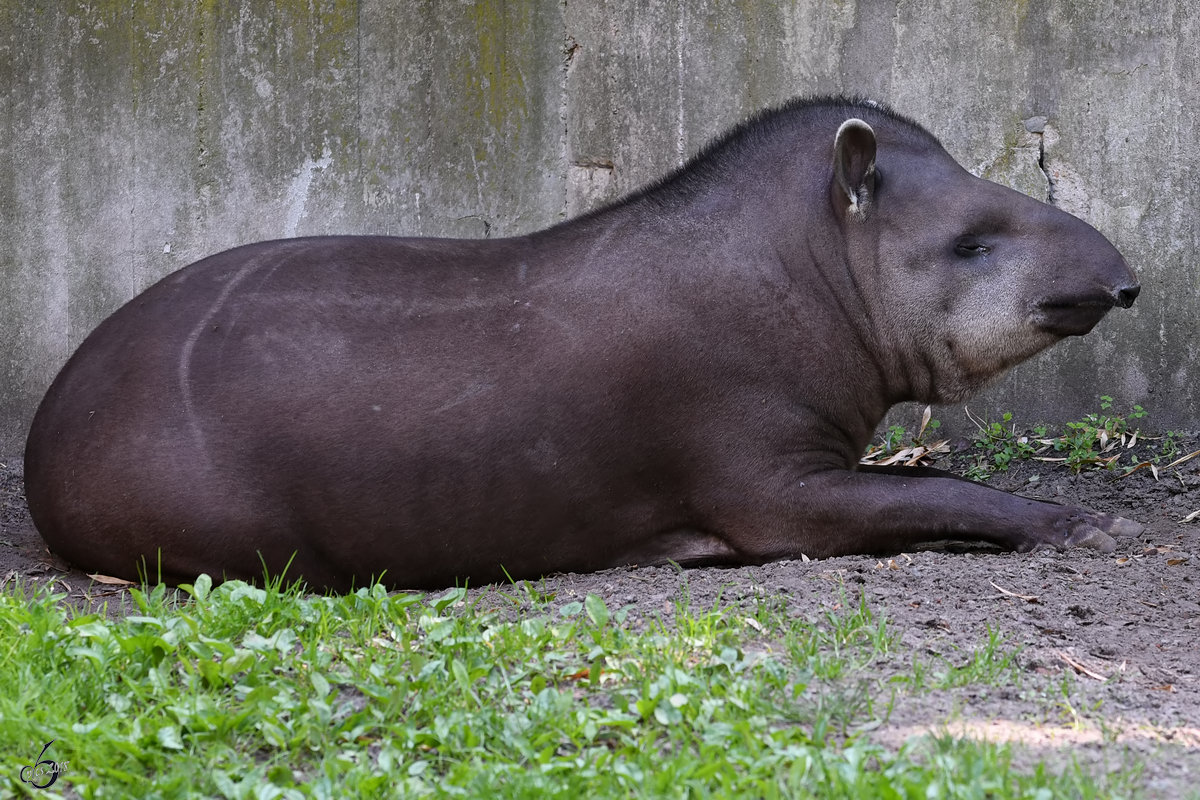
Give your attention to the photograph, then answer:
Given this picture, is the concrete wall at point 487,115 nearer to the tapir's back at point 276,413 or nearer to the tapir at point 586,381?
the tapir at point 586,381

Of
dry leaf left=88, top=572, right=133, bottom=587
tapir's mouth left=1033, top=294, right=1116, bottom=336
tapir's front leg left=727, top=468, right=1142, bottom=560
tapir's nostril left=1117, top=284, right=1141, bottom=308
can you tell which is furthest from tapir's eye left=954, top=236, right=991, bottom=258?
dry leaf left=88, top=572, right=133, bottom=587

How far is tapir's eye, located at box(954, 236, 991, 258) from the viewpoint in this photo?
4852mm

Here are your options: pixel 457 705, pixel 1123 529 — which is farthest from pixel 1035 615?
pixel 457 705

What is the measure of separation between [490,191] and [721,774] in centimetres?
409

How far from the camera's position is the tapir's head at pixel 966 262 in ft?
15.8

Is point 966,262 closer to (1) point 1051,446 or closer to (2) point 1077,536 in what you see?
(2) point 1077,536

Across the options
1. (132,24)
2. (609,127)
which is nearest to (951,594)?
(609,127)

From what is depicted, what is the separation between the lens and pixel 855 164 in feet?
15.7

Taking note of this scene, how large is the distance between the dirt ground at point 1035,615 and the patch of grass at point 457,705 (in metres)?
0.13

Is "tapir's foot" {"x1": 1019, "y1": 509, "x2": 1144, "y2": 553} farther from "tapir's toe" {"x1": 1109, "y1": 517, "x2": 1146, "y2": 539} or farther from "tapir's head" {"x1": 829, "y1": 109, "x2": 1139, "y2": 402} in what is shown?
"tapir's head" {"x1": 829, "y1": 109, "x2": 1139, "y2": 402}

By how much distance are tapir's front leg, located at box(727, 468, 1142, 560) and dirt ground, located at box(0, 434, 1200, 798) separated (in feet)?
0.33

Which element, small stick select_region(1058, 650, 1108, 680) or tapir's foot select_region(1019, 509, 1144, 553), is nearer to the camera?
small stick select_region(1058, 650, 1108, 680)

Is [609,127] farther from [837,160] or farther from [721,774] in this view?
[721,774]

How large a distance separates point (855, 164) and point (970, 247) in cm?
52
